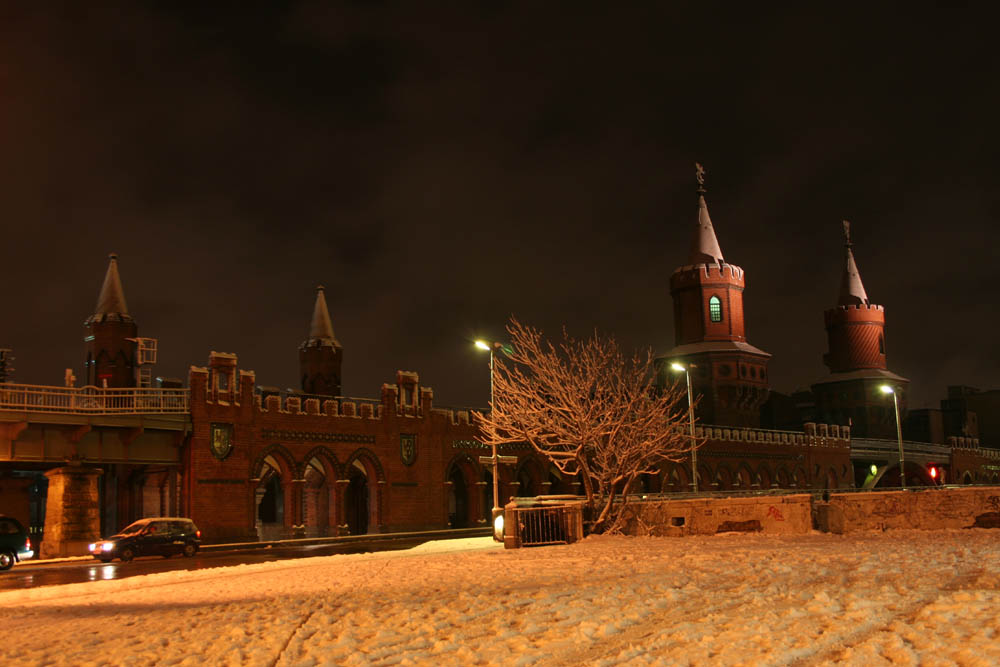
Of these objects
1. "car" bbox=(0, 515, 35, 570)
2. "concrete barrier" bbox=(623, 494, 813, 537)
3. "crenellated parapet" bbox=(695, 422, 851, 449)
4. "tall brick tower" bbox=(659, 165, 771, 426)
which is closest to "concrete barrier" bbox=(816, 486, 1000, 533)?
"concrete barrier" bbox=(623, 494, 813, 537)

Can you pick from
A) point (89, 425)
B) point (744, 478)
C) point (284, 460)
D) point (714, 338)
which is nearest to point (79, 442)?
point (89, 425)

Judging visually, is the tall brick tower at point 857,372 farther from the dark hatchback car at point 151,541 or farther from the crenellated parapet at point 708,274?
the dark hatchback car at point 151,541

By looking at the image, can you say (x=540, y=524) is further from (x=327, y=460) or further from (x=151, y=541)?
(x=327, y=460)

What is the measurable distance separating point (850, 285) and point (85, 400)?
71.3 metres

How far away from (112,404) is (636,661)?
33951mm

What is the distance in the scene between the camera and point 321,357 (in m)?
51.5

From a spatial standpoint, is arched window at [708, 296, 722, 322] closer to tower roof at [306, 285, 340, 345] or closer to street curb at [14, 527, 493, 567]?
tower roof at [306, 285, 340, 345]

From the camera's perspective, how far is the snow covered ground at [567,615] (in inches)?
283

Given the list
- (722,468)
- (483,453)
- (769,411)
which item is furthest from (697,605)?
(769,411)

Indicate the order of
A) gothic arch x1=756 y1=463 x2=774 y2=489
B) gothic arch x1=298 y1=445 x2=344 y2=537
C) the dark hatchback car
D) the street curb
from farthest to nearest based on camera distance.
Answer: gothic arch x1=756 y1=463 x2=774 y2=489, gothic arch x1=298 y1=445 x2=344 y2=537, the street curb, the dark hatchback car

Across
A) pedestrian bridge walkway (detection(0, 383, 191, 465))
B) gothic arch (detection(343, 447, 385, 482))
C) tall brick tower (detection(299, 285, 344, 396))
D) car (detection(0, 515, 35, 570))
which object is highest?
tall brick tower (detection(299, 285, 344, 396))

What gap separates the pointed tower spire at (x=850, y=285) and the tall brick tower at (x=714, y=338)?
55.6 feet

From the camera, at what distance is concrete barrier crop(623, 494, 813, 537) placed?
21000 mm

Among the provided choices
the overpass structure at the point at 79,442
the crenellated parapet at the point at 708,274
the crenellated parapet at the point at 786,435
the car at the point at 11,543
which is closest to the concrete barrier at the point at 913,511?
the car at the point at 11,543
